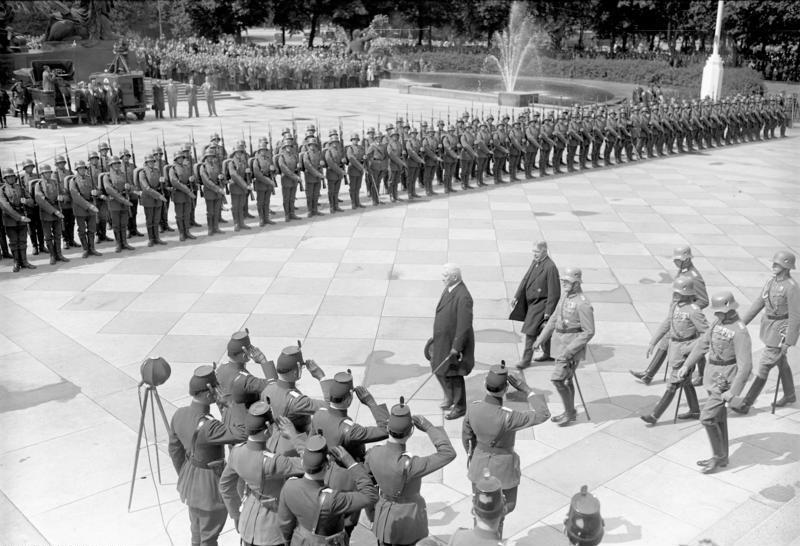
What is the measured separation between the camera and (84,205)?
43.7 feet

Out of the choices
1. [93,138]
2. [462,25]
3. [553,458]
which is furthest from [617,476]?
[462,25]

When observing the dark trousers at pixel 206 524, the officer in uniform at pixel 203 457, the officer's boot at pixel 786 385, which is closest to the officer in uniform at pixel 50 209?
the officer in uniform at pixel 203 457

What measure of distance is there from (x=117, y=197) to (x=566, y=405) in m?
9.12

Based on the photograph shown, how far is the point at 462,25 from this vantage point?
236 ft

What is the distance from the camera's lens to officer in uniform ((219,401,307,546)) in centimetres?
493

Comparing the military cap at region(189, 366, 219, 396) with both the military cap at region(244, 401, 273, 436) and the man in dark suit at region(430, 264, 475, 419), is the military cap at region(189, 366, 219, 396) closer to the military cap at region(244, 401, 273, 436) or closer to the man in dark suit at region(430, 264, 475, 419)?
the military cap at region(244, 401, 273, 436)

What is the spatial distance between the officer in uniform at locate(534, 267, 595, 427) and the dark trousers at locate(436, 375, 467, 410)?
3.12 feet

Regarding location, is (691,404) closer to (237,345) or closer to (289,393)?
(289,393)

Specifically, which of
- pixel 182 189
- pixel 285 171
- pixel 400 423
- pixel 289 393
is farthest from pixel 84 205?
pixel 400 423

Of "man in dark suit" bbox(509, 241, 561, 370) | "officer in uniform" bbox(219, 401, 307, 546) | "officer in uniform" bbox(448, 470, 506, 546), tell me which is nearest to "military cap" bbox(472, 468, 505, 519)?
"officer in uniform" bbox(448, 470, 506, 546)

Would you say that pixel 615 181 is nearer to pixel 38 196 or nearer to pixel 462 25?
pixel 38 196

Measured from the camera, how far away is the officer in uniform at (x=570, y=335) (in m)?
7.67

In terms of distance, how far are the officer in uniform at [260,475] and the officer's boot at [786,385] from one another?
18.7ft

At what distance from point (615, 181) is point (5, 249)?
14.8 meters
